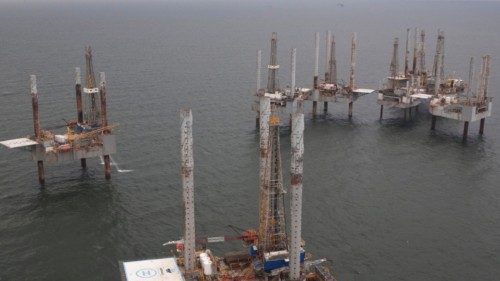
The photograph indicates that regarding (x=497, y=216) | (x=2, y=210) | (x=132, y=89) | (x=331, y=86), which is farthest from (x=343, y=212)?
(x=132, y=89)

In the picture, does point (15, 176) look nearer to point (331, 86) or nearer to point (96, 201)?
point (96, 201)

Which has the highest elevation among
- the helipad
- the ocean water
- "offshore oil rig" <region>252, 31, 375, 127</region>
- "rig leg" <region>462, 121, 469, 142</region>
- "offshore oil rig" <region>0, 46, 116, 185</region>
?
"offshore oil rig" <region>252, 31, 375, 127</region>

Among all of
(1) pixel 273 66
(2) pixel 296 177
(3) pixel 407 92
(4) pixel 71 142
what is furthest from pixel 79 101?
(3) pixel 407 92

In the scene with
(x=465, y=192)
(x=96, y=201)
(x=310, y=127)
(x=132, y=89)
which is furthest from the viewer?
(x=132, y=89)

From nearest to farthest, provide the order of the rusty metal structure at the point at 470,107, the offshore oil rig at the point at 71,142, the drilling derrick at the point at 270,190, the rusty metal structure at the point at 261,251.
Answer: the rusty metal structure at the point at 261,251
the drilling derrick at the point at 270,190
the offshore oil rig at the point at 71,142
the rusty metal structure at the point at 470,107

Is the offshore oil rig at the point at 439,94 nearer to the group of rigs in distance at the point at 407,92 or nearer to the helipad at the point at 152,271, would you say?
the group of rigs in distance at the point at 407,92

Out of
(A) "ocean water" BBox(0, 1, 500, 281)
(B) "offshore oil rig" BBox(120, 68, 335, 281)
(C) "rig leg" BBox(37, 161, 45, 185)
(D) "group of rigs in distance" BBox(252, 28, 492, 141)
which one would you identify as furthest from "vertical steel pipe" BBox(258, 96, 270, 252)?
(D) "group of rigs in distance" BBox(252, 28, 492, 141)

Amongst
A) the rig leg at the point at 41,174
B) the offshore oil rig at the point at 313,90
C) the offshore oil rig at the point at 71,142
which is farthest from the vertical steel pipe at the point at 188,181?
the offshore oil rig at the point at 313,90

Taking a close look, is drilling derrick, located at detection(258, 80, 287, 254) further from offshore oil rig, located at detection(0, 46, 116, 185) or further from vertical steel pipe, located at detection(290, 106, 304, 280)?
offshore oil rig, located at detection(0, 46, 116, 185)
